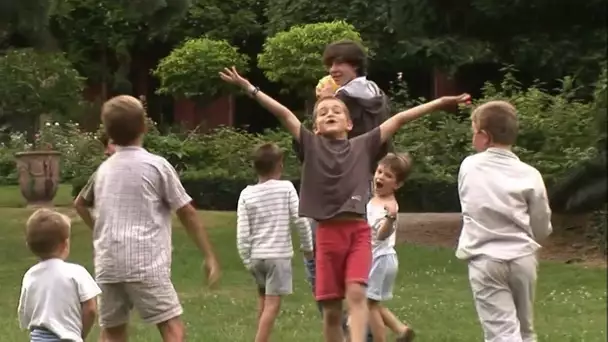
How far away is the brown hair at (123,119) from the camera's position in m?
6.15

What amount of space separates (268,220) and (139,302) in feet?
5.96

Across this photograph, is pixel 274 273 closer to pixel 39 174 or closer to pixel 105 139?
pixel 105 139

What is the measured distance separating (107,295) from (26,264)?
9268 millimetres

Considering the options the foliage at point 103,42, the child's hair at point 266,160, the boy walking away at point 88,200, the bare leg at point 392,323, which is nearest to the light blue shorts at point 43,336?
the boy walking away at point 88,200

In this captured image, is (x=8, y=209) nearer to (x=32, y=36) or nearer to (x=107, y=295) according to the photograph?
(x=32, y=36)

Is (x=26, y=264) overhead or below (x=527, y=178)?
below

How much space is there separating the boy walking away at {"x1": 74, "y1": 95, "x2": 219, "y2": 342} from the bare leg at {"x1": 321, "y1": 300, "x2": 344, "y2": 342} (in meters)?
0.84

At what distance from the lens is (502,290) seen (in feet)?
19.9

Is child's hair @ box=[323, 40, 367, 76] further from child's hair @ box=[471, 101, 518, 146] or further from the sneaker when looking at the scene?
the sneaker

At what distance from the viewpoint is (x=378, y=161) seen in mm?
7137

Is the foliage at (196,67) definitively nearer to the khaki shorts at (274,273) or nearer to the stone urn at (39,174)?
the stone urn at (39,174)

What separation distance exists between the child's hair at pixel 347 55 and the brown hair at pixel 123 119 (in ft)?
5.39

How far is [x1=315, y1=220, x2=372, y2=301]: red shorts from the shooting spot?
668 centimetres

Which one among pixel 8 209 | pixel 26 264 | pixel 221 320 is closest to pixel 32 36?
pixel 221 320
